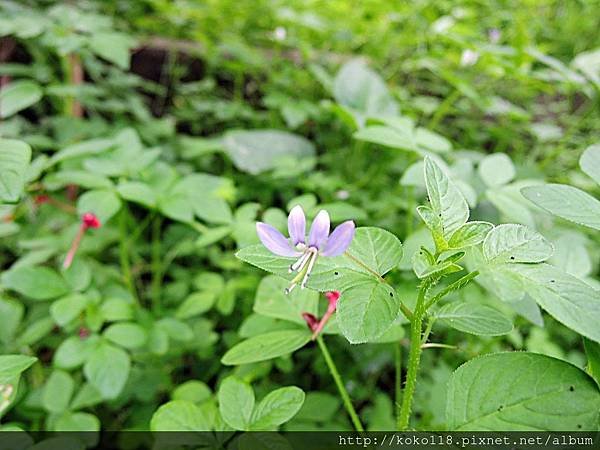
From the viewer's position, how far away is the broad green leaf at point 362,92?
150 centimetres

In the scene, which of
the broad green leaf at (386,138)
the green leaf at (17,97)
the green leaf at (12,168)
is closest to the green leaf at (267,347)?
the green leaf at (12,168)

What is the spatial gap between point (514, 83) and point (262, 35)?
3.29 ft

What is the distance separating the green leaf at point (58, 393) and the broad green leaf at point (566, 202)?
0.80 meters

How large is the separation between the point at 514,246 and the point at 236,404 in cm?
38

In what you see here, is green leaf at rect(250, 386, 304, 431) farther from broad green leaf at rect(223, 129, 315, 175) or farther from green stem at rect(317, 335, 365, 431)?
broad green leaf at rect(223, 129, 315, 175)

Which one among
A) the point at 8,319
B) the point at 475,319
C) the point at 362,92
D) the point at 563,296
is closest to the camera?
the point at 563,296

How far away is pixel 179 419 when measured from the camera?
2.33 ft

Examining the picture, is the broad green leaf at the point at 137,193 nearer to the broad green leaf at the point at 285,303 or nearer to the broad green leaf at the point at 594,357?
the broad green leaf at the point at 285,303

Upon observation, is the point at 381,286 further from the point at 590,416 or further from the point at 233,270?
the point at 233,270

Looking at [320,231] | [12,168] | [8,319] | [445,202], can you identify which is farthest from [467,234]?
[8,319]

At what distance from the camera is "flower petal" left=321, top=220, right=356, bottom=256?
0.56 m

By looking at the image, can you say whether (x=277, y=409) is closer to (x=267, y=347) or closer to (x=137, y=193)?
(x=267, y=347)

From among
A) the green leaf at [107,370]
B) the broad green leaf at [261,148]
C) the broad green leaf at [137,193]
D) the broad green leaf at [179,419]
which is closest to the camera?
the broad green leaf at [179,419]

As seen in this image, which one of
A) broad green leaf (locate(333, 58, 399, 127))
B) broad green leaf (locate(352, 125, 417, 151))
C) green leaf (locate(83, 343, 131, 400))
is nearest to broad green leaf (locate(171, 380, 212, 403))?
green leaf (locate(83, 343, 131, 400))
